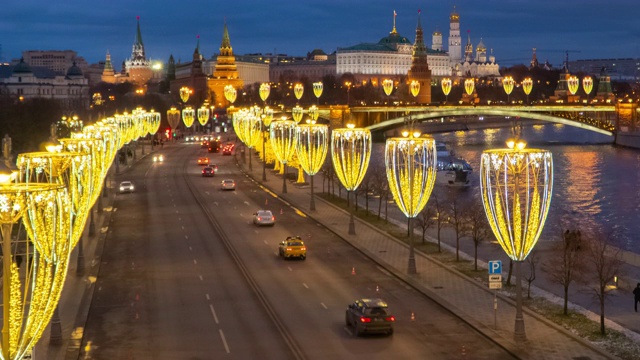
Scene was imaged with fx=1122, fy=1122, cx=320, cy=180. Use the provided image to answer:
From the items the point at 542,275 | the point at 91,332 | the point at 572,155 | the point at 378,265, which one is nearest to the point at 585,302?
the point at 542,275

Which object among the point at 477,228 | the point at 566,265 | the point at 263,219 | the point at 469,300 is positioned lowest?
the point at 263,219

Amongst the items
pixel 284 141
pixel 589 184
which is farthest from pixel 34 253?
pixel 589 184

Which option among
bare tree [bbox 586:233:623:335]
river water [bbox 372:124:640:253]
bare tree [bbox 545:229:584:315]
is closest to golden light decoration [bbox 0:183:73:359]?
bare tree [bbox 586:233:623:335]

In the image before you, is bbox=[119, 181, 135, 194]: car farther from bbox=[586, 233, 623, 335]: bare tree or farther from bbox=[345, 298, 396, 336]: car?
bbox=[345, 298, 396, 336]: car

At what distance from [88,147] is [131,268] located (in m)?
7.04

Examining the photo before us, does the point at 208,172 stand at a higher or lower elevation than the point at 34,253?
lower

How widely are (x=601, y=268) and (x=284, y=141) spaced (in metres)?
42.6

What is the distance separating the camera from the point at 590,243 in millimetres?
43156

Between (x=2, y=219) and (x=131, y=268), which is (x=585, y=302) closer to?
(x=131, y=268)

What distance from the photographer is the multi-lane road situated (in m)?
27.0

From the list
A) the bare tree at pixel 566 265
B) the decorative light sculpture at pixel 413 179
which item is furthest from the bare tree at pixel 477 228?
the bare tree at pixel 566 265

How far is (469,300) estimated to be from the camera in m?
32.7

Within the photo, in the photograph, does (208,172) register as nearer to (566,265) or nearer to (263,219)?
(263,219)

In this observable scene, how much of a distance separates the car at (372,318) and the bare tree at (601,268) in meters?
5.42
